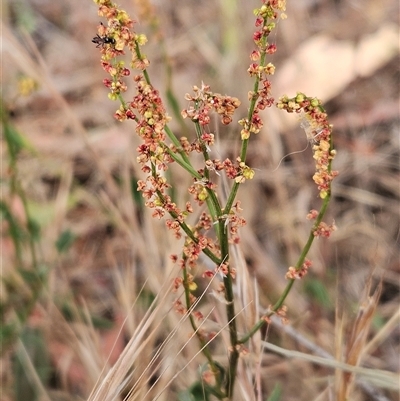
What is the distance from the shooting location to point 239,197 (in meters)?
1.92

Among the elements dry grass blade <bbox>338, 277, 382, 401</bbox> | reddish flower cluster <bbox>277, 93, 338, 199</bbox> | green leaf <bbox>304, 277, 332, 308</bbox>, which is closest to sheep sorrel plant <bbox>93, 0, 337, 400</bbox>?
reddish flower cluster <bbox>277, 93, 338, 199</bbox>

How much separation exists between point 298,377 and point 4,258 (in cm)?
91

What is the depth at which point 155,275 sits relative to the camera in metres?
1.42

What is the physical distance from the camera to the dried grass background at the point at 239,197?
1402mm

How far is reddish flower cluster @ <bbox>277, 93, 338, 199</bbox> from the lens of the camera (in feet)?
2.44

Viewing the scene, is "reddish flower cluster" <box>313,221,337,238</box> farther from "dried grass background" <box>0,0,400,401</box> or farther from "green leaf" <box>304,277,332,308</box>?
"green leaf" <box>304,277,332,308</box>

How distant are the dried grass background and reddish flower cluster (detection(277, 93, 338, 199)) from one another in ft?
0.87

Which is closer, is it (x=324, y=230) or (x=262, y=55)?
(x=262, y=55)

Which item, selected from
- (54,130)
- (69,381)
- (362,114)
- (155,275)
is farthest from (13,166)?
(362,114)

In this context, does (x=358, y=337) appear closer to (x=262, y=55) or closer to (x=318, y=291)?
(x=262, y=55)

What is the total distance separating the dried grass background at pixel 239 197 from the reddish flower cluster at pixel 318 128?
0.26 meters

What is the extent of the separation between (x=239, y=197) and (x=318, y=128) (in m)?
1.14

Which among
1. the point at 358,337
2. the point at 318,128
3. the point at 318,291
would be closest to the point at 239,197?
the point at 318,291

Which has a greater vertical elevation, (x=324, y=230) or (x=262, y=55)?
(x=262, y=55)
